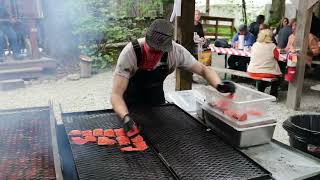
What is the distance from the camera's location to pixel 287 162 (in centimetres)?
213

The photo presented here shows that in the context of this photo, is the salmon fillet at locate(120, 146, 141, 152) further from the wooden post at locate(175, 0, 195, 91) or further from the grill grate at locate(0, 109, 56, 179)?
the wooden post at locate(175, 0, 195, 91)

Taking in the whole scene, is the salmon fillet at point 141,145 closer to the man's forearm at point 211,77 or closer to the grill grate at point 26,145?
the grill grate at point 26,145

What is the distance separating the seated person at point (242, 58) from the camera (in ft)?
26.1

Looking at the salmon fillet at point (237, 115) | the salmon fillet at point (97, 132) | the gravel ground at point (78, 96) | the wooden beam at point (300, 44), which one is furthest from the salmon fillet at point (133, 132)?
the wooden beam at point (300, 44)

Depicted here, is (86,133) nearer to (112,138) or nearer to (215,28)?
(112,138)

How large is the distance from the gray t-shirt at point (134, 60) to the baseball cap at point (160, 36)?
27 cm

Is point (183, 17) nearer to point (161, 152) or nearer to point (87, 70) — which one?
point (161, 152)

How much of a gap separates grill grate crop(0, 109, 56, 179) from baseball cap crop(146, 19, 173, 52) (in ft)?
3.71

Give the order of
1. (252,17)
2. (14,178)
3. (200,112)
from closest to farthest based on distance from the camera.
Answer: (14,178), (200,112), (252,17)

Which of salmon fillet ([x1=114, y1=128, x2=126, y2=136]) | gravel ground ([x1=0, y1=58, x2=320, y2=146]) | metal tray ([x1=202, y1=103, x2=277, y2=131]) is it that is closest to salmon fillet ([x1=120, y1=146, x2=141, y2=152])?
salmon fillet ([x1=114, y1=128, x2=126, y2=136])

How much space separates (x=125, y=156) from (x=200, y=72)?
1383 millimetres

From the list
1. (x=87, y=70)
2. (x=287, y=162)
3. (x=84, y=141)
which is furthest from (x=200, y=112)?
(x=87, y=70)

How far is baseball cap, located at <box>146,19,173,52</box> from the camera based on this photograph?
8.31 ft

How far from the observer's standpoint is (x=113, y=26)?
945 cm
